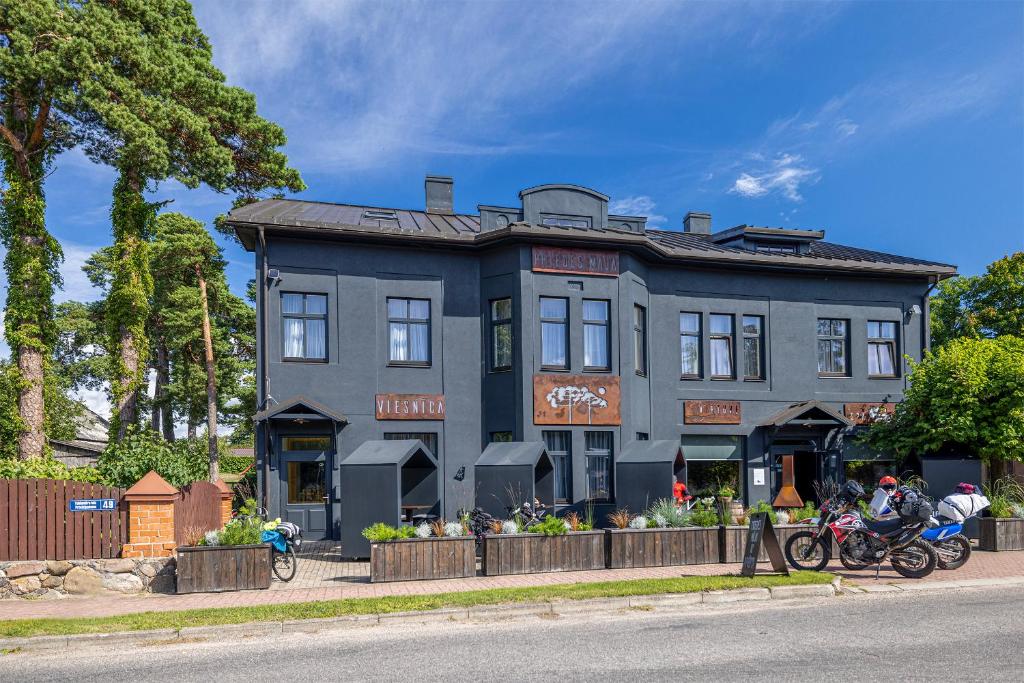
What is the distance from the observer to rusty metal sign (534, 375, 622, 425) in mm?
18734

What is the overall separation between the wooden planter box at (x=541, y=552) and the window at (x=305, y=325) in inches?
305

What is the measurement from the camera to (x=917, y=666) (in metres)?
7.43

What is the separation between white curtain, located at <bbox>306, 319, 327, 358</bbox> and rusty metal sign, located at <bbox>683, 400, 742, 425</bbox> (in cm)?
929

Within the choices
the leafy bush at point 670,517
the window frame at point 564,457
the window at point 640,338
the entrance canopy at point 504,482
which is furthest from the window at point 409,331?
the leafy bush at point 670,517

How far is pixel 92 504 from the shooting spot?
1251 cm

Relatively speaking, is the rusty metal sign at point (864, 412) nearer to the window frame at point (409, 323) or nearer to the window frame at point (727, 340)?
the window frame at point (727, 340)

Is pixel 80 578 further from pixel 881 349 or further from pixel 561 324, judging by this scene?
pixel 881 349

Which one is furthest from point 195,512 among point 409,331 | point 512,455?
point 409,331

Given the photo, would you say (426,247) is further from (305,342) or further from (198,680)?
(198,680)

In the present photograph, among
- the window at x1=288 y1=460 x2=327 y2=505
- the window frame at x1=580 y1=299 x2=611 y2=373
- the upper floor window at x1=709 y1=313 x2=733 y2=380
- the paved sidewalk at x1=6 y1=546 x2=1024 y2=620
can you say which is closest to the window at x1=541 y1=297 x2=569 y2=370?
the window frame at x1=580 y1=299 x2=611 y2=373

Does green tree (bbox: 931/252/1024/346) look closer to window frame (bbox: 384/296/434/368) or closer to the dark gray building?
the dark gray building

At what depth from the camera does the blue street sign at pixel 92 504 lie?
1244 cm

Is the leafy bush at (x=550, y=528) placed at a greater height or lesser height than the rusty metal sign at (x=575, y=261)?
lesser

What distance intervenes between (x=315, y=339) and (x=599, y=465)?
7331 mm
